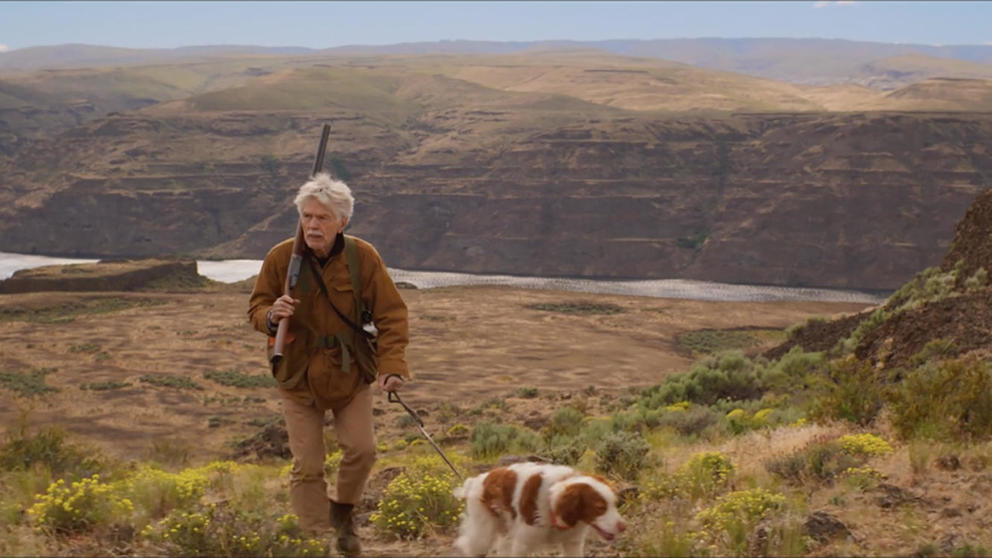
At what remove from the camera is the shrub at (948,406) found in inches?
314

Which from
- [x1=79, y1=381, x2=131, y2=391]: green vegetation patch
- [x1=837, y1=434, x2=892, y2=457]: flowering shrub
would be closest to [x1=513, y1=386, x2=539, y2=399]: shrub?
[x1=79, y1=381, x2=131, y2=391]: green vegetation patch

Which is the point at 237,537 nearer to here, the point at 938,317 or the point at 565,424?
the point at 565,424

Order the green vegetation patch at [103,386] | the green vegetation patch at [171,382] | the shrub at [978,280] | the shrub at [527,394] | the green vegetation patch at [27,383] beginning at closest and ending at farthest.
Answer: the shrub at [978,280]
the shrub at [527,394]
the green vegetation patch at [27,383]
the green vegetation patch at [103,386]
the green vegetation patch at [171,382]

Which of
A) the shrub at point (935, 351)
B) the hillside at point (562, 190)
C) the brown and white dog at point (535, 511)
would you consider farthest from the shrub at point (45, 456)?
the hillside at point (562, 190)

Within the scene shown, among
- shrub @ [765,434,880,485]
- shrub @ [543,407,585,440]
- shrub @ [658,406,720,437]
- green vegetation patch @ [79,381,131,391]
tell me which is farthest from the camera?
green vegetation patch @ [79,381,131,391]

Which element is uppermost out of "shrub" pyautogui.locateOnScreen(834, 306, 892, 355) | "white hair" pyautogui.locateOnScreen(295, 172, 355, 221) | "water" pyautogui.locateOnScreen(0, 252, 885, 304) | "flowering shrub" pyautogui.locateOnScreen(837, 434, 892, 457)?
"white hair" pyautogui.locateOnScreen(295, 172, 355, 221)

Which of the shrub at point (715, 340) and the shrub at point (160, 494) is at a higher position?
the shrub at point (160, 494)

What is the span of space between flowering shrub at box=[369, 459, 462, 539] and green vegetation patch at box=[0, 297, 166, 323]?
1977 inches

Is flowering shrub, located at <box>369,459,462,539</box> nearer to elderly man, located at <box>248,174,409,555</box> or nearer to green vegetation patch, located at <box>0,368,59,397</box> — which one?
elderly man, located at <box>248,174,409,555</box>

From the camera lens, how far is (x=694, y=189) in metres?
123

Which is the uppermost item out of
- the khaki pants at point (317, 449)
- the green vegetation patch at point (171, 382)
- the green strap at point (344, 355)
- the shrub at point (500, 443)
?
the green strap at point (344, 355)

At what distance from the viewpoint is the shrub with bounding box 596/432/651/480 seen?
776 cm

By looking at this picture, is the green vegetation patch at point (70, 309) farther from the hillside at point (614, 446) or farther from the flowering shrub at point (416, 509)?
the flowering shrub at point (416, 509)

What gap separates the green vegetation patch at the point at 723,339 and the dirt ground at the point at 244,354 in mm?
1041
